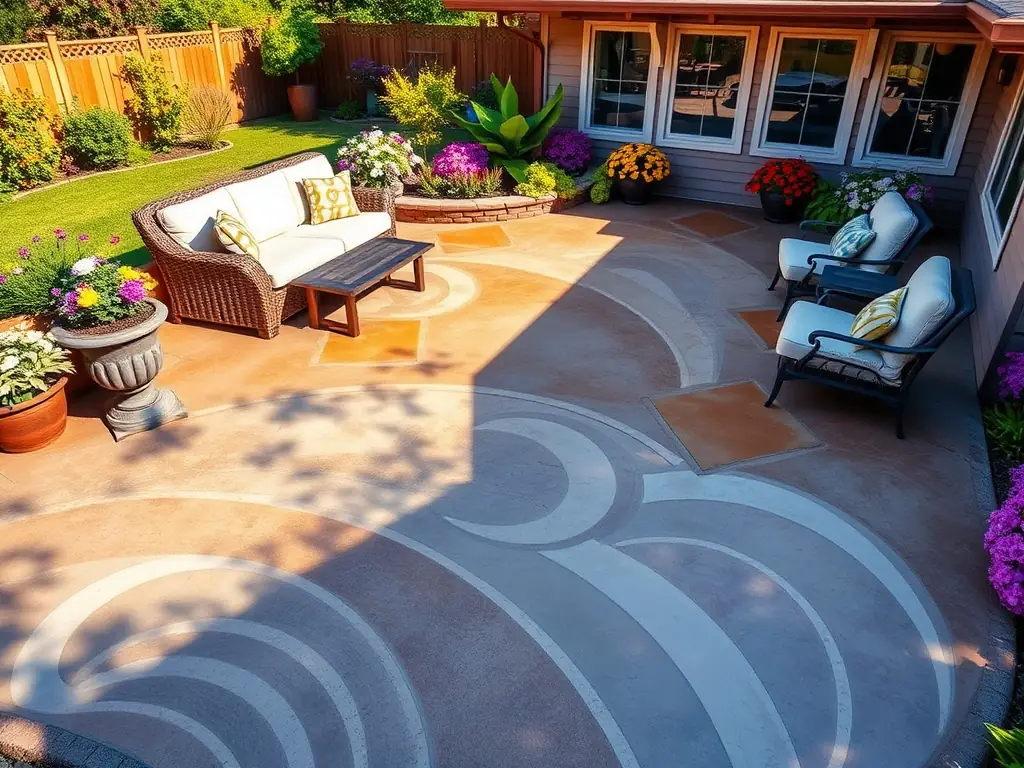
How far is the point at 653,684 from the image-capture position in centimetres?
300

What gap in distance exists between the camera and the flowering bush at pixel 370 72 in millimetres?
16062

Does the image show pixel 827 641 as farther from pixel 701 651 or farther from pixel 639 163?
pixel 639 163

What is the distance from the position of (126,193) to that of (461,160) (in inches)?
196

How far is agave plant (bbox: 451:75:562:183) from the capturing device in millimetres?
9492

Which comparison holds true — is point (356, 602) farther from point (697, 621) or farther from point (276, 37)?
point (276, 37)

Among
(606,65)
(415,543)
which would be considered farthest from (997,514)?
(606,65)

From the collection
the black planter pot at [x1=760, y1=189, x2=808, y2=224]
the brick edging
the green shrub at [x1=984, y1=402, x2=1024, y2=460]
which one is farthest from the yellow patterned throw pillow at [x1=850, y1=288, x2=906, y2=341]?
the brick edging

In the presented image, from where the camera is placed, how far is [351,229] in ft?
22.7

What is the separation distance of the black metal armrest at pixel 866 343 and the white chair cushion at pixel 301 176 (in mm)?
4912

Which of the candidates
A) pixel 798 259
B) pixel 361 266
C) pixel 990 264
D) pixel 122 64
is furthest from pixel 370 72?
pixel 990 264

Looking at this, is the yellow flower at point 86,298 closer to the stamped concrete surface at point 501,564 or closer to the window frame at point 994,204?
the stamped concrete surface at point 501,564

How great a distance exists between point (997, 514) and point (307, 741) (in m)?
3.43

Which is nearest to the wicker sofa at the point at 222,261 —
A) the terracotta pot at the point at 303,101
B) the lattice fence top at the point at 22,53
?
the lattice fence top at the point at 22,53

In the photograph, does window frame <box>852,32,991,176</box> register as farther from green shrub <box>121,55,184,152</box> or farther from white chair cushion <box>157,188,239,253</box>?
green shrub <box>121,55,184,152</box>
